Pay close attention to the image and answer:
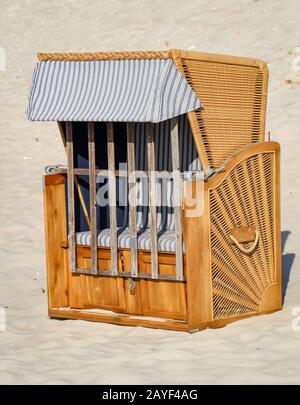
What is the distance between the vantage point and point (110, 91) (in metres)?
7.42

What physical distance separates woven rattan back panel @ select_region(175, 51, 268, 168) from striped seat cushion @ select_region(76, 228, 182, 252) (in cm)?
69

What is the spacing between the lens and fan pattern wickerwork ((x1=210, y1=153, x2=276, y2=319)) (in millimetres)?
7457

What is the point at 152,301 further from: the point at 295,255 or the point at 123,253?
the point at 295,255

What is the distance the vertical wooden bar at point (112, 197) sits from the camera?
7.60 meters

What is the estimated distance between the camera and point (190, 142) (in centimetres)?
809

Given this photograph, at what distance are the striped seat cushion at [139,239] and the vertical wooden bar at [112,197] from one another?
7cm

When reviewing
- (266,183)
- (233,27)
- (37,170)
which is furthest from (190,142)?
(233,27)

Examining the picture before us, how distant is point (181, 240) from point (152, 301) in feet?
2.14
